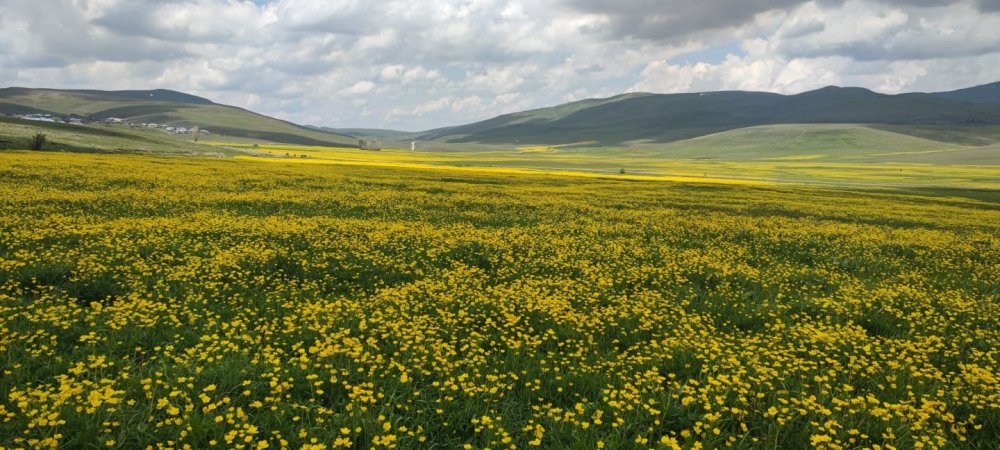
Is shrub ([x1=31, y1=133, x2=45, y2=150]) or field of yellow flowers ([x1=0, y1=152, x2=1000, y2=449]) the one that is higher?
shrub ([x1=31, y1=133, x2=45, y2=150])

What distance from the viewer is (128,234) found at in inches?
646

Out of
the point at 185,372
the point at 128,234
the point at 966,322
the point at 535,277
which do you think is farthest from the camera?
the point at 128,234

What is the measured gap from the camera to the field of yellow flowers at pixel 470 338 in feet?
21.6

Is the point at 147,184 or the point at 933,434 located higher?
the point at 147,184

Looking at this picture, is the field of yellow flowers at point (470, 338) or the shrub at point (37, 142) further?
the shrub at point (37, 142)

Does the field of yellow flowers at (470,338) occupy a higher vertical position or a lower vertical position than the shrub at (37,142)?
lower

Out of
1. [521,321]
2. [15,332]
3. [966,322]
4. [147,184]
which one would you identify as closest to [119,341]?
[15,332]

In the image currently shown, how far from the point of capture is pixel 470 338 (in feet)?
31.1

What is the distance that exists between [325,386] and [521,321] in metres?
4.55

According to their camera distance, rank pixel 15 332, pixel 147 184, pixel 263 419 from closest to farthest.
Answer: pixel 263 419 → pixel 15 332 → pixel 147 184

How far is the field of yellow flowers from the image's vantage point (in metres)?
6.58

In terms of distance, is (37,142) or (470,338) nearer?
(470,338)

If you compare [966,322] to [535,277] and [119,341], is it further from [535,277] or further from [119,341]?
[119,341]

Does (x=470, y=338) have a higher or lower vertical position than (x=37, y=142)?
lower
